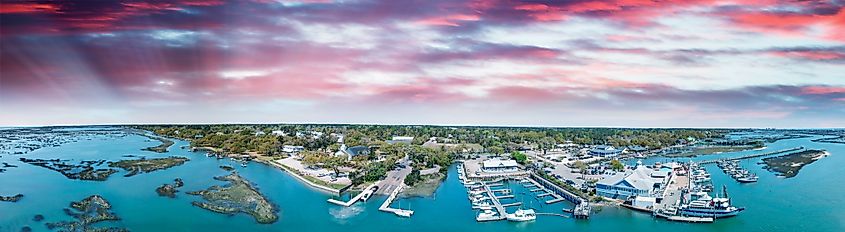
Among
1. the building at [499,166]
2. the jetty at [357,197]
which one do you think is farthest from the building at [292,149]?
the jetty at [357,197]

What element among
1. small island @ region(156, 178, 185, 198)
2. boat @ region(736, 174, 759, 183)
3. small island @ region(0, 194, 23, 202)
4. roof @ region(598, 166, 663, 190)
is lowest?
small island @ region(0, 194, 23, 202)

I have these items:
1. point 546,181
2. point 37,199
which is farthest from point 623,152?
point 37,199

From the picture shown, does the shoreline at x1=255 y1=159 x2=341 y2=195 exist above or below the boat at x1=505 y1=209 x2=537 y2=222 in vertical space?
above

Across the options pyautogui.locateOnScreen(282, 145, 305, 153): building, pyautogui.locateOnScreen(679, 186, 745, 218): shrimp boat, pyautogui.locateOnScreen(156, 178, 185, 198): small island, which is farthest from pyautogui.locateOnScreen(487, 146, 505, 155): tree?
pyautogui.locateOnScreen(156, 178, 185, 198): small island

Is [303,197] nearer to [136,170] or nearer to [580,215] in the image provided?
[580,215]

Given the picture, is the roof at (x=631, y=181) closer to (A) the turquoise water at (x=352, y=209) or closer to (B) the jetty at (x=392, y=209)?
(A) the turquoise water at (x=352, y=209)

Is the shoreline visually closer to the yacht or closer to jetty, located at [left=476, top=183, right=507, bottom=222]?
the yacht
